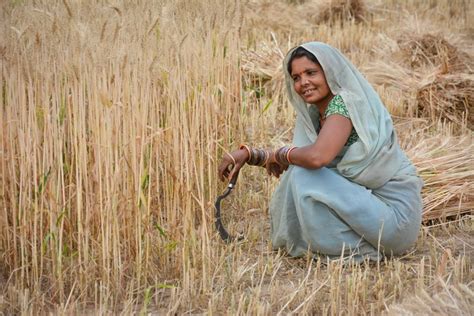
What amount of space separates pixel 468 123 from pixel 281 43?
91.4 inches

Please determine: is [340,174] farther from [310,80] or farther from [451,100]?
[451,100]

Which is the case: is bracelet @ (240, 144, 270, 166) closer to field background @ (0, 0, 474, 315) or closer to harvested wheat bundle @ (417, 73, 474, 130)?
field background @ (0, 0, 474, 315)

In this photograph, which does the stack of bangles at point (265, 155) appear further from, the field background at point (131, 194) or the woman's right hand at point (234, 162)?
the field background at point (131, 194)

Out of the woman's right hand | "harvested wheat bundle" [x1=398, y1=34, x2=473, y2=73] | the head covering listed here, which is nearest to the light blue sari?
the head covering

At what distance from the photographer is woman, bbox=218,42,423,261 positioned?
3.12m

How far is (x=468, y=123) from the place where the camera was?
511 cm

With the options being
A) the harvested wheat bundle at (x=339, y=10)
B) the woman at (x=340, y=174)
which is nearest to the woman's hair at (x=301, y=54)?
the woman at (x=340, y=174)

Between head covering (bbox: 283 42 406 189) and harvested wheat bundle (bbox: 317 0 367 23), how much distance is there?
4605mm

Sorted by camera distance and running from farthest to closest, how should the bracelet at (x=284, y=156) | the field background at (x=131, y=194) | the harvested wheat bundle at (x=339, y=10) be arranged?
the harvested wheat bundle at (x=339, y=10), the bracelet at (x=284, y=156), the field background at (x=131, y=194)

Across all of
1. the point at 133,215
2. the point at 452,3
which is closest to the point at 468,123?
the point at 133,215

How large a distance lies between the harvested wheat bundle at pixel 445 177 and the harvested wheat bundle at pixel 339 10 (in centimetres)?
384

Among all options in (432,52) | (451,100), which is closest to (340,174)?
(451,100)

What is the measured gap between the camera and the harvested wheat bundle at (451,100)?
509 centimetres

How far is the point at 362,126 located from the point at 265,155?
16.8 inches
